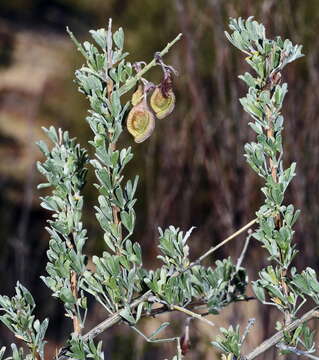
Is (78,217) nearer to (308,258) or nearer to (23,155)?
(308,258)

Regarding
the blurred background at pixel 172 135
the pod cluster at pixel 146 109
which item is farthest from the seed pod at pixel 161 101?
the blurred background at pixel 172 135

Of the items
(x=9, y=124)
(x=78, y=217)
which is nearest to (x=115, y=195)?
(x=78, y=217)

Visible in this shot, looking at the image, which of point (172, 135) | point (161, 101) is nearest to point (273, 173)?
point (161, 101)

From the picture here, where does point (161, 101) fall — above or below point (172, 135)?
below

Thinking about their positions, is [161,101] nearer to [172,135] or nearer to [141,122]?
[141,122]

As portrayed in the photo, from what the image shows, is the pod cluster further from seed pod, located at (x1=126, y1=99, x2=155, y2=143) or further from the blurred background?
the blurred background

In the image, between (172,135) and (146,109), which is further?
(172,135)
